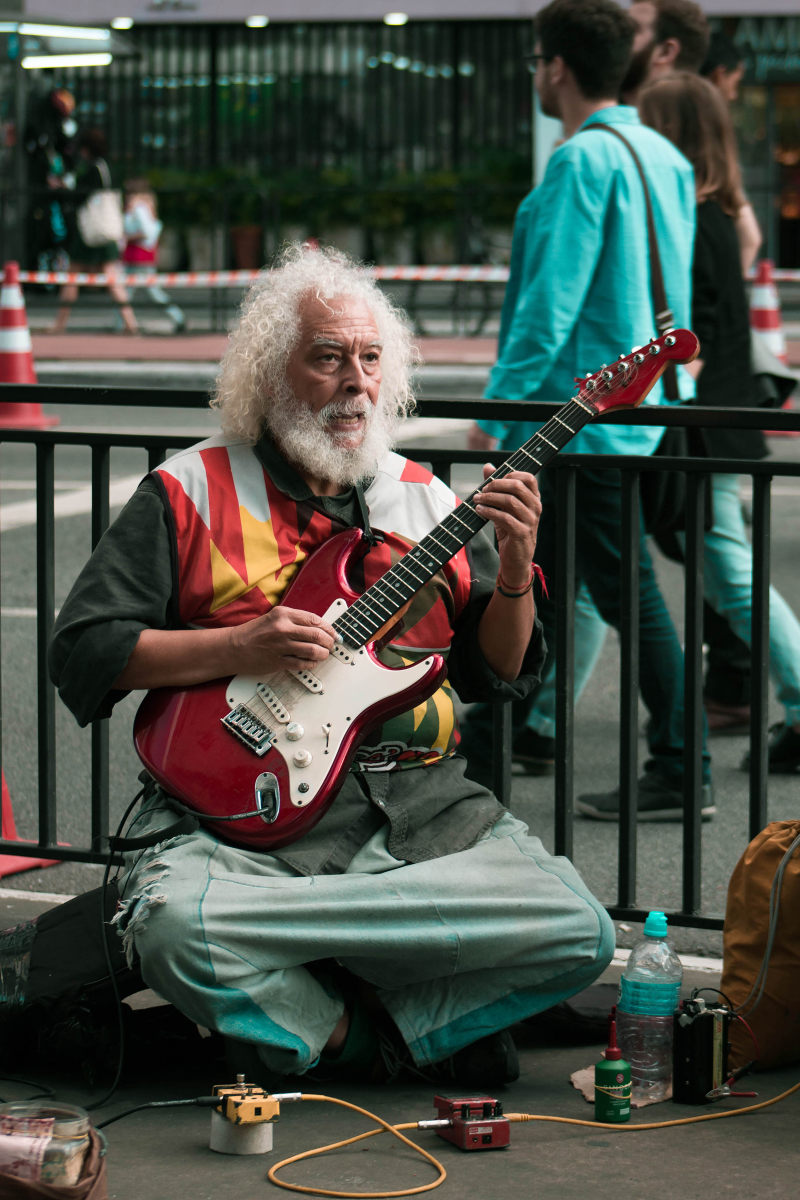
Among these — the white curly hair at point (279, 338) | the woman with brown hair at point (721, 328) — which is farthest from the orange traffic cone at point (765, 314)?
the white curly hair at point (279, 338)

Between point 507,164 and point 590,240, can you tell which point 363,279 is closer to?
point 590,240

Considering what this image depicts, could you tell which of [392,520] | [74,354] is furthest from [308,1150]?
[74,354]

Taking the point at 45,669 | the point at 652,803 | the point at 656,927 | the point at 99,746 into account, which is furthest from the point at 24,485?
the point at 656,927

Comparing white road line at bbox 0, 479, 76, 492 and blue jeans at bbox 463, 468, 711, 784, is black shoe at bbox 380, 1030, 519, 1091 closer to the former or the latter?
blue jeans at bbox 463, 468, 711, 784

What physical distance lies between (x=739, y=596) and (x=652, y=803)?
79 cm

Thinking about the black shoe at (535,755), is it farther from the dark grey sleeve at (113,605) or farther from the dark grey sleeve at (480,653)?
the dark grey sleeve at (113,605)

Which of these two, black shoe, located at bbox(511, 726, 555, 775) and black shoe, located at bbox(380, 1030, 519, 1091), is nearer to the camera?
black shoe, located at bbox(380, 1030, 519, 1091)

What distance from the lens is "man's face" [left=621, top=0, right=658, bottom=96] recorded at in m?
6.06

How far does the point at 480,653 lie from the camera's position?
367 centimetres

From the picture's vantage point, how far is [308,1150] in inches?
125

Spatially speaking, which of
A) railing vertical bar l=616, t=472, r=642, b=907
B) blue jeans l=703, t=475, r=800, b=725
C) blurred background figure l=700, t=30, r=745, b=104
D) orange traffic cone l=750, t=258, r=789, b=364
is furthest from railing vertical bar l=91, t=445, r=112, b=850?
orange traffic cone l=750, t=258, r=789, b=364

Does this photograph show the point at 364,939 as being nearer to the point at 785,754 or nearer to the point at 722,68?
the point at 785,754

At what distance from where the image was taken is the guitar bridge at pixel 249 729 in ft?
11.2

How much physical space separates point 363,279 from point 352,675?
803 millimetres
